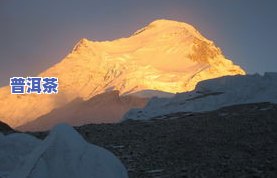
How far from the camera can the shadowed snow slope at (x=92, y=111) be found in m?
92.1

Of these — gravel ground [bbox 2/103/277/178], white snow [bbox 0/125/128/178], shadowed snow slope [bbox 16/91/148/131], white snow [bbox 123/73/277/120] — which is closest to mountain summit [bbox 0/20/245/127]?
shadowed snow slope [bbox 16/91/148/131]

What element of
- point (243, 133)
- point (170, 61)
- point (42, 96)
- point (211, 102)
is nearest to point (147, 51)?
point (170, 61)

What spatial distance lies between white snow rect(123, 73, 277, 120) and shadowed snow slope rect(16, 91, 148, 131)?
181ft

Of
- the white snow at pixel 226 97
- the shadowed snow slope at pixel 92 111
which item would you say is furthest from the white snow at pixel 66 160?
the shadowed snow slope at pixel 92 111

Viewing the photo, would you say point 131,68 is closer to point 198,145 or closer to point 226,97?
point 226,97

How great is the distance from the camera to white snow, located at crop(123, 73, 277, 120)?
2745cm

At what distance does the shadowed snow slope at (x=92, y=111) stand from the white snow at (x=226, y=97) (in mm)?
55243

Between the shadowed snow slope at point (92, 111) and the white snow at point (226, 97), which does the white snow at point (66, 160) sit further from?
the shadowed snow slope at point (92, 111)

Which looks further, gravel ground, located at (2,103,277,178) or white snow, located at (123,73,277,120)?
white snow, located at (123,73,277,120)

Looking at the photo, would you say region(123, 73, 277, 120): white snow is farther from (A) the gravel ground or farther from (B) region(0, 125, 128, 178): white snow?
(B) region(0, 125, 128, 178): white snow

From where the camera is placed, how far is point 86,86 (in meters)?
124

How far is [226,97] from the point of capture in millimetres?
28594

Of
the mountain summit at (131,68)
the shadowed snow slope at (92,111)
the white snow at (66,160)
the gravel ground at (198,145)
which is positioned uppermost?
the mountain summit at (131,68)

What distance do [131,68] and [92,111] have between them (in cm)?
1656
